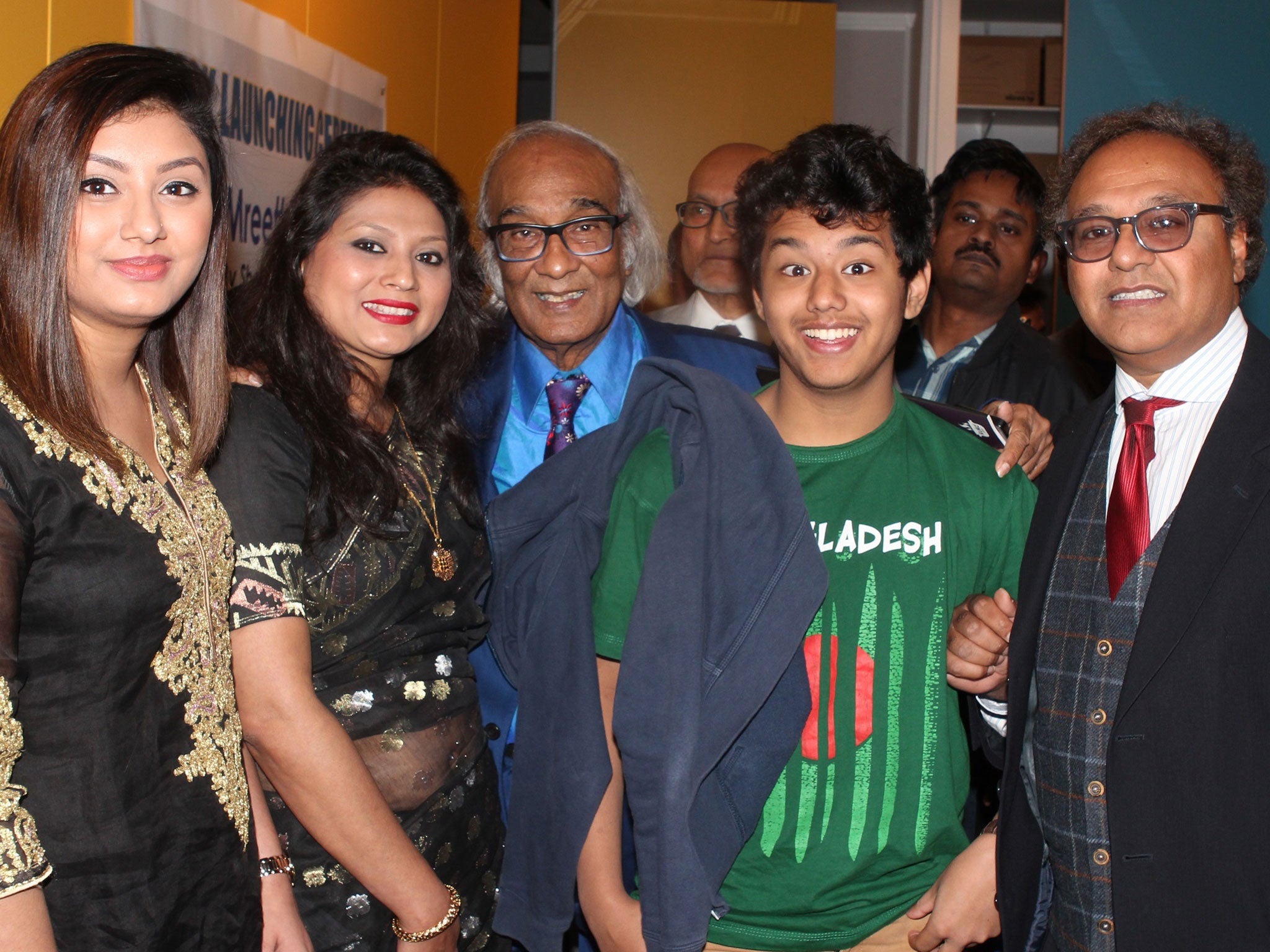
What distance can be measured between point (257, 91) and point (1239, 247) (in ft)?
8.44

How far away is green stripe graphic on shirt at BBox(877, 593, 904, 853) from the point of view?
1674 mm

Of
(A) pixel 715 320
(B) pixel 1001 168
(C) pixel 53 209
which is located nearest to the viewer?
(C) pixel 53 209

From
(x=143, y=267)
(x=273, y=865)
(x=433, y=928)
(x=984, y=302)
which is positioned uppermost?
(x=984, y=302)

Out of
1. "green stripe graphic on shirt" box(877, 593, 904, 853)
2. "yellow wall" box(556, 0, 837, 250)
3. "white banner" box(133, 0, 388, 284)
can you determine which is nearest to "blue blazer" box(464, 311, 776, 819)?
"green stripe graphic on shirt" box(877, 593, 904, 853)

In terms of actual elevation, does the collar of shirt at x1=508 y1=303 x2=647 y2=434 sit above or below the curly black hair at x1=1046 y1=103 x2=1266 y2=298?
below

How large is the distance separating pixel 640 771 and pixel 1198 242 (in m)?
1.18

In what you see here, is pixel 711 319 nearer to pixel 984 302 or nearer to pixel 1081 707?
pixel 984 302

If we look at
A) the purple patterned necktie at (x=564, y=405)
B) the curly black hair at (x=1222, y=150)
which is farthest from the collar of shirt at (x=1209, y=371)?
the purple patterned necktie at (x=564, y=405)

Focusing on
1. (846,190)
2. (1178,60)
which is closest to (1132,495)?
(846,190)

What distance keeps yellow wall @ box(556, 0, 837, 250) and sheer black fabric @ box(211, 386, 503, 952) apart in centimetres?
394

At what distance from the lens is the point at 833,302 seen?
70.5 inches

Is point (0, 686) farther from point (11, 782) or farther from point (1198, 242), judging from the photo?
point (1198, 242)

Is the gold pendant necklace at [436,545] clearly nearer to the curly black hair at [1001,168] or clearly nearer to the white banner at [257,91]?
the white banner at [257,91]

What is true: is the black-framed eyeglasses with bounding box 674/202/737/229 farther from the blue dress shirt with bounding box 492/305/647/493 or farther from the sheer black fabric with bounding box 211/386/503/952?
the sheer black fabric with bounding box 211/386/503/952
